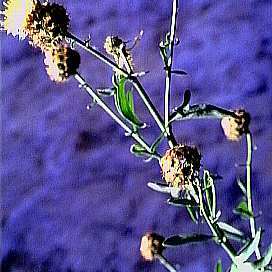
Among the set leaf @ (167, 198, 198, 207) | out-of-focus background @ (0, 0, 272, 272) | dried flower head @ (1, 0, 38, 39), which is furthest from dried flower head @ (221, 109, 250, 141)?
out-of-focus background @ (0, 0, 272, 272)

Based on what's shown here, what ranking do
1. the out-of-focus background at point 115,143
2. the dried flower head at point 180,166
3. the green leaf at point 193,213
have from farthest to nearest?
the out-of-focus background at point 115,143, the green leaf at point 193,213, the dried flower head at point 180,166

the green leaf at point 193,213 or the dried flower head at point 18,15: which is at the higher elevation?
the dried flower head at point 18,15

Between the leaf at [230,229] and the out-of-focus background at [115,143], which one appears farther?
the out-of-focus background at [115,143]

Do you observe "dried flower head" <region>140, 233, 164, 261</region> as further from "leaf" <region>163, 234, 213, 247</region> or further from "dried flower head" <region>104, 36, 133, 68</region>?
"dried flower head" <region>104, 36, 133, 68</region>

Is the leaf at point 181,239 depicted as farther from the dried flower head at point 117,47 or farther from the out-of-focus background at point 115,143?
the out-of-focus background at point 115,143

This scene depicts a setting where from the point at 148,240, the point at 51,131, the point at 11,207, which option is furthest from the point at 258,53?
the point at 148,240

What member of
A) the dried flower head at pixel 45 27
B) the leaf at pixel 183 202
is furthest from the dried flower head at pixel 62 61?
the leaf at pixel 183 202
